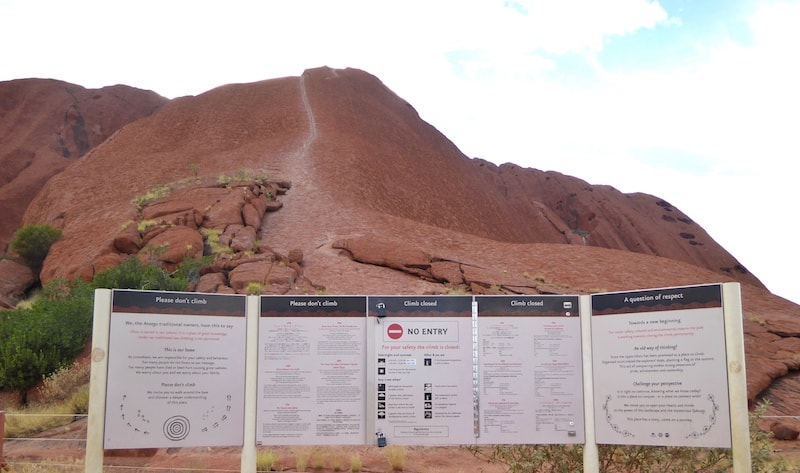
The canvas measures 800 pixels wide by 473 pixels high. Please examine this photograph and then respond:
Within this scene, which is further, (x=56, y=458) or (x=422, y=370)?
(x=56, y=458)

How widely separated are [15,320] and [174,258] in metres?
5.31

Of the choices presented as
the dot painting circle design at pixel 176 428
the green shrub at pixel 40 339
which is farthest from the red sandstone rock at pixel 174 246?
the dot painting circle design at pixel 176 428

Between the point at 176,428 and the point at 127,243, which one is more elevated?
the point at 127,243

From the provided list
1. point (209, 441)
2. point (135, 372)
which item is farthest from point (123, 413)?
point (209, 441)

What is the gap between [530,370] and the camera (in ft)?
26.3

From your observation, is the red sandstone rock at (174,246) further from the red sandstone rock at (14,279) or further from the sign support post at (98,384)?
the sign support post at (98,384)

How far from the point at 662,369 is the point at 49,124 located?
62106 mm

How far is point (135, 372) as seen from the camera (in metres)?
7.56

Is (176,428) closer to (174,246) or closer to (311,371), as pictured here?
(311,371)

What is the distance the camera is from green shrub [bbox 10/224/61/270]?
92.2ft

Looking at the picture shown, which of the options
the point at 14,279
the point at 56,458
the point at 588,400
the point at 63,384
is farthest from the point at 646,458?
the point at 14,279

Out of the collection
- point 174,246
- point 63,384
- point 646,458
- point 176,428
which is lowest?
point 646,458

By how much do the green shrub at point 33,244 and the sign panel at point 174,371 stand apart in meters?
23.3

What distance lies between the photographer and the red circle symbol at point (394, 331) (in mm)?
8086
